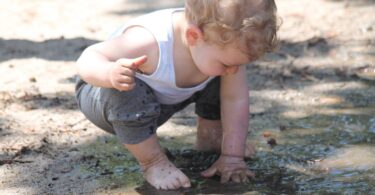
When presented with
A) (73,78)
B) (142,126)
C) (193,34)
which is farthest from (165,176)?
(73,78)

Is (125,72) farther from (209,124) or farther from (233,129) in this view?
(209,124)

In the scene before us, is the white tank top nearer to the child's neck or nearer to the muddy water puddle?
the child's neck

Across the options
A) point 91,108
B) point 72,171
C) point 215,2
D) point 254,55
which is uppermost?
point 215,2

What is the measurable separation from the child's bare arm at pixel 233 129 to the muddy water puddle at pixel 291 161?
5cm

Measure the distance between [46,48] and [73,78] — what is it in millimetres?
639

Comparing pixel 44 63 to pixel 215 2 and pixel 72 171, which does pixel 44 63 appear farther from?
pixel 215 2

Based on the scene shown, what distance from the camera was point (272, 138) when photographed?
297cm

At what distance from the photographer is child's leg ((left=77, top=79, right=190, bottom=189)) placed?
2.45 metres

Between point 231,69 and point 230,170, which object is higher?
point 231,69

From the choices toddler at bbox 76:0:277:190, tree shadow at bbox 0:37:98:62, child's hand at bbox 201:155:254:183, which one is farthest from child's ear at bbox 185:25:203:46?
tree shadow at bbox 0:37:98:62

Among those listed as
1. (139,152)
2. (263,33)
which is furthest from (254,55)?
(139,152)

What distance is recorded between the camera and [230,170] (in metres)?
2.57

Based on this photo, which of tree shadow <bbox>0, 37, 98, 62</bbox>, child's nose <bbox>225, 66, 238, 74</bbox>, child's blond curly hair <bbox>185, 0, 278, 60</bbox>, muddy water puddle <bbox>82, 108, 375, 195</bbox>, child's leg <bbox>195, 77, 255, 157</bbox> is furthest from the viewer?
tree shadow <bbox>0, 37, 98, 62</bbox>

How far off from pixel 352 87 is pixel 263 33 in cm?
149
